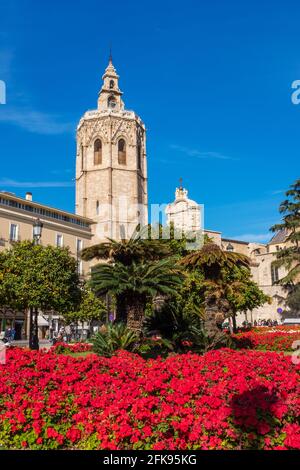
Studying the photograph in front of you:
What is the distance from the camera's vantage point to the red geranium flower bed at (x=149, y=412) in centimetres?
518

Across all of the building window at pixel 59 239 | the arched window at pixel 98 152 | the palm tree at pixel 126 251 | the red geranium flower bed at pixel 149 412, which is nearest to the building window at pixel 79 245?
the building window at pixel 59 239

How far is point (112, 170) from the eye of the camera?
64.8 meters

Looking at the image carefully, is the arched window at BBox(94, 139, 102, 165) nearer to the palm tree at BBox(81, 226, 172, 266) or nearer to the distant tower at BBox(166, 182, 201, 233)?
the distant tower at BBox(166, 182, 201, 233)

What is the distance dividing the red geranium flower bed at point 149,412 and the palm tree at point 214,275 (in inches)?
291

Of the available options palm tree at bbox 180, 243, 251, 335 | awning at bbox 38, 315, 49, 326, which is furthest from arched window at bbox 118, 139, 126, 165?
palm tree at bbox 180, 243, 251, 335

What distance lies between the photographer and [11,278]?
2619 cm

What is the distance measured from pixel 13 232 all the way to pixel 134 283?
31.8m

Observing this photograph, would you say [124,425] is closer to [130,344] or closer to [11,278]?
[130,344]

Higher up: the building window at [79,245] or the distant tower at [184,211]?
the distant tower at [184,211]

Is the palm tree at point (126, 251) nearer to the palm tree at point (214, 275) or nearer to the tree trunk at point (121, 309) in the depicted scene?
the palm tree at point (214, 275)

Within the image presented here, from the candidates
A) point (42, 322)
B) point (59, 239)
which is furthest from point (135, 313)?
point (59, 239)

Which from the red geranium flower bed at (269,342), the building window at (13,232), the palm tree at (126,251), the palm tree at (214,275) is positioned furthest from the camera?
the building window at (13,232)
